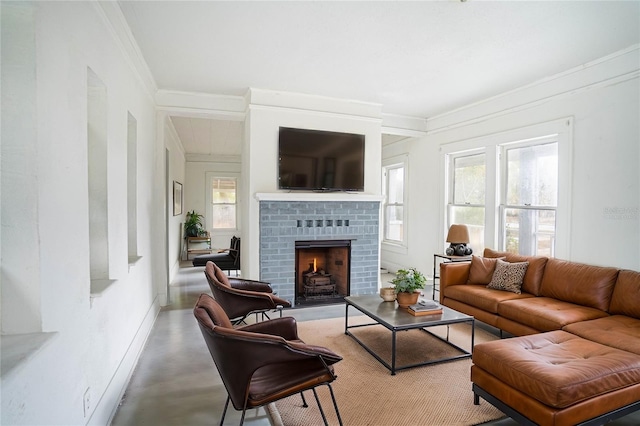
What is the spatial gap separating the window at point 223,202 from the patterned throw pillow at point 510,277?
23.7 feet

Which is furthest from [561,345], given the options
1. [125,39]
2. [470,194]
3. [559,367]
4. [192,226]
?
[192,226]

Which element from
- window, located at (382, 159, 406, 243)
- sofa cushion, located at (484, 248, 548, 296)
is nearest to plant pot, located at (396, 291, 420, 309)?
sofa cushion, located at (484, 248, 548, 296)

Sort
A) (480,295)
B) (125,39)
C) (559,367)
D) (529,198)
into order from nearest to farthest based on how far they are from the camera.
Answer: (559,367), (125,39), (480,295), (529,198)

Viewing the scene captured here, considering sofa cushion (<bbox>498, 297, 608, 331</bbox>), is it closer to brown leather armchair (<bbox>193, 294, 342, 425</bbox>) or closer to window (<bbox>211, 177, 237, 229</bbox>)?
brown leather armchair (<bbox>193, 294, 342, 425</bbox>)

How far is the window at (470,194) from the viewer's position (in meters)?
5.04

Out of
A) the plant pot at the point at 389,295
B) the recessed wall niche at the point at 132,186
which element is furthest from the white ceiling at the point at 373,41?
the plant pot at the point at 389,295

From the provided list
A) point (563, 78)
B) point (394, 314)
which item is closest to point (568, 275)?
point (394, 314)

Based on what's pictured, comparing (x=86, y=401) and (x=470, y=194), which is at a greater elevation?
(x=470, y=194)

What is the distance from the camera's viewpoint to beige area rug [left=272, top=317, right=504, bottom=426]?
218 cm

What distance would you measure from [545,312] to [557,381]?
4.53ft

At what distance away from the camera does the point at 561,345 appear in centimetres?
234

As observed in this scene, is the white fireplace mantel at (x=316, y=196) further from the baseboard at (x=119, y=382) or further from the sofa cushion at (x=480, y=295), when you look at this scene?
the baseboard at (x=119, y=382)

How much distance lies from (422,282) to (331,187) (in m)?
2.05

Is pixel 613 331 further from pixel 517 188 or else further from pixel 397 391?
pixel 517 188
